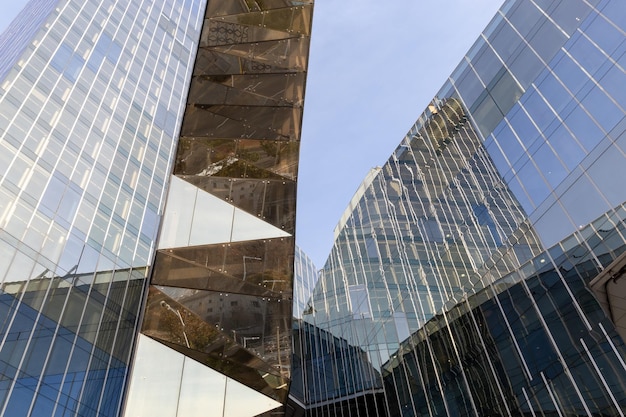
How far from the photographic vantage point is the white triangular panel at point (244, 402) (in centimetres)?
732

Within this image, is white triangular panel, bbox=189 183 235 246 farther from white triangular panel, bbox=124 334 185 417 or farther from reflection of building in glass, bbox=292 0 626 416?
reflection of building in glass, bbox=292 0 626 416

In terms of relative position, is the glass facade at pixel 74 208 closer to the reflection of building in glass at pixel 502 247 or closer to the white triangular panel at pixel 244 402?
the reflection of building in glass at pixel 502 247

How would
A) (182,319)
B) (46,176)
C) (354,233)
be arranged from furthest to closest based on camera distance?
1. (354,233)
2. (46,176)
3. (182,319)

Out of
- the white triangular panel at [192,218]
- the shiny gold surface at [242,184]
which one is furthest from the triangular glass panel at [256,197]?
the white triangular panel at [192,218]

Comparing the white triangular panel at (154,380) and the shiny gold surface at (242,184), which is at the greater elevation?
the shiny gold surface at (242,184)

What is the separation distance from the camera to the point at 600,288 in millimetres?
13055

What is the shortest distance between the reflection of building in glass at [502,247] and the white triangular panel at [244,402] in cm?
813

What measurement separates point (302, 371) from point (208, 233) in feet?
75.2

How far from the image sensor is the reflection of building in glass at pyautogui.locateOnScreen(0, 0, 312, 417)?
7824 millimetres

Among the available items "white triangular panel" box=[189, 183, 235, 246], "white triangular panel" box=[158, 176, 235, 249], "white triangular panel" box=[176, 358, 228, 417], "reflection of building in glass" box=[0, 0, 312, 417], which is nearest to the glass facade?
"reflection of building in glass" box=[0, 0, 312, 417]

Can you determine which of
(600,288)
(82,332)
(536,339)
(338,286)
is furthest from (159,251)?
(338,286)

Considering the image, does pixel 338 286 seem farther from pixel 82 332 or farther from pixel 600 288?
pixel 600 288

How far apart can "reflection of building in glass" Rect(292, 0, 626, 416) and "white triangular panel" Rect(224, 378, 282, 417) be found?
26.7 feet

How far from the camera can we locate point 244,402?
7.47 meters
